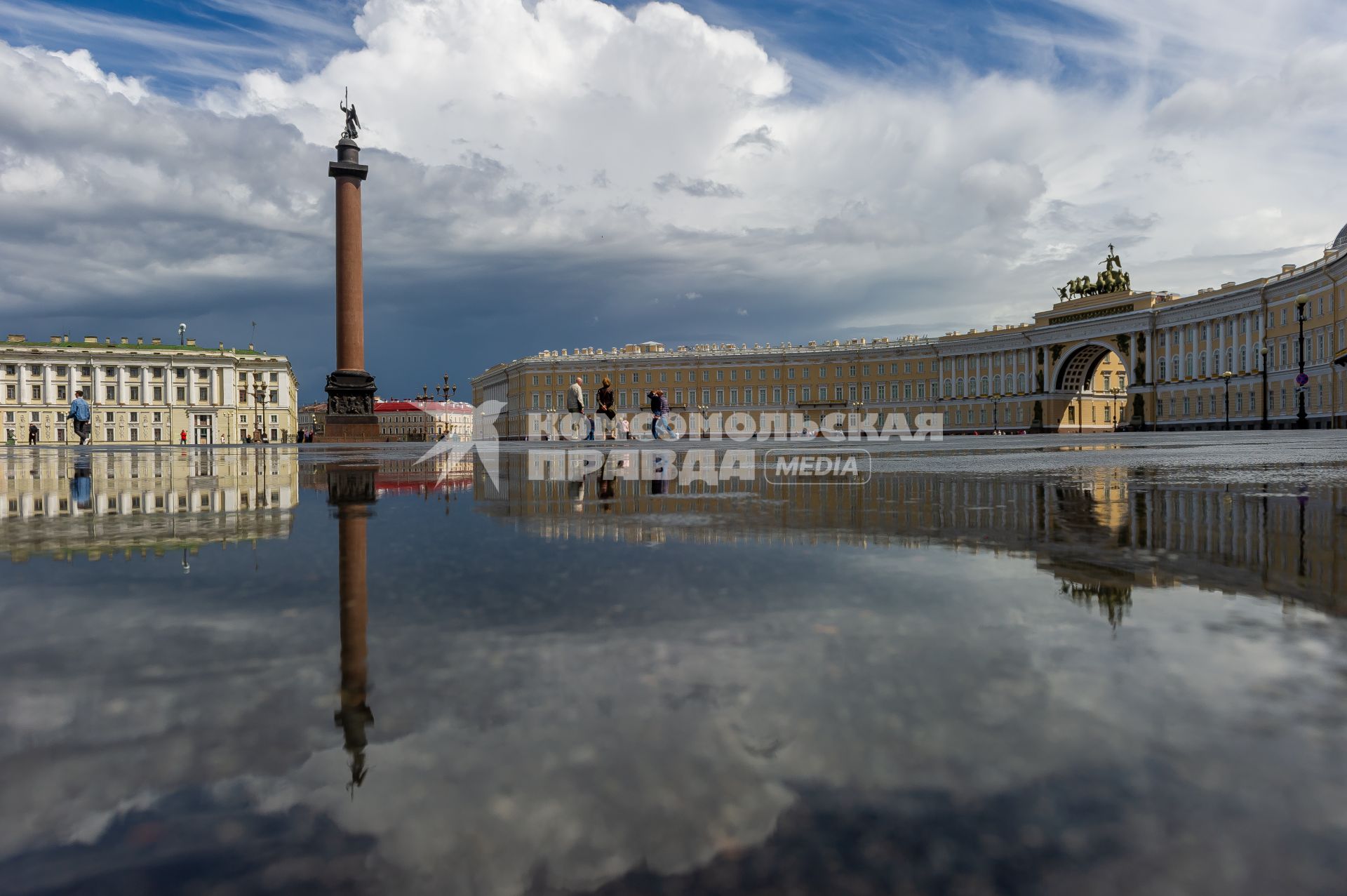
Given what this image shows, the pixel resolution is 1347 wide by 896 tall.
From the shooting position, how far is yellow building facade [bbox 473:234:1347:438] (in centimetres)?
5959

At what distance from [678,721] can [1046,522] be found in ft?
10.4

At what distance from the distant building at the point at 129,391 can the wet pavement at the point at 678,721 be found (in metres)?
106

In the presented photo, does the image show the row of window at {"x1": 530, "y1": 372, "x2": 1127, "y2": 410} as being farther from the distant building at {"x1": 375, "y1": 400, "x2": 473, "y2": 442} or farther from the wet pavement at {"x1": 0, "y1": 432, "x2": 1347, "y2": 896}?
the wet pavement at {"x1": 0, "y1": 432, "x2": 1347, "y2": 896}

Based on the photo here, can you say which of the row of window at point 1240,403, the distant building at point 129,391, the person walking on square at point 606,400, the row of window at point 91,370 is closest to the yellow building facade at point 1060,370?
the row of window at point 1240,403

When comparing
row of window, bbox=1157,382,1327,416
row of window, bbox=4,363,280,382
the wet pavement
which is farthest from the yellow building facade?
the wet pavement

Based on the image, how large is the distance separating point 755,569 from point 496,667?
1.25m

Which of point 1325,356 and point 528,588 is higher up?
point 1325,356

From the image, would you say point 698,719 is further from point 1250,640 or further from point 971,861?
point 1250,640

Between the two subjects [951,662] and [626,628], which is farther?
[626,628]

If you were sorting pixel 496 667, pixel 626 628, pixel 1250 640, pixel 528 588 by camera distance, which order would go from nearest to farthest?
pixel 496 667
pixel 1250 640
pixel 626 628
pixel 528 588

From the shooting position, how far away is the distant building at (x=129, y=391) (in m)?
99.3

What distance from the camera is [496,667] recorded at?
161cm

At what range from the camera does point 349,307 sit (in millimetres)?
33750

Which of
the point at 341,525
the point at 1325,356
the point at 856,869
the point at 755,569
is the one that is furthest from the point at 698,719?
the point at 1325,356
